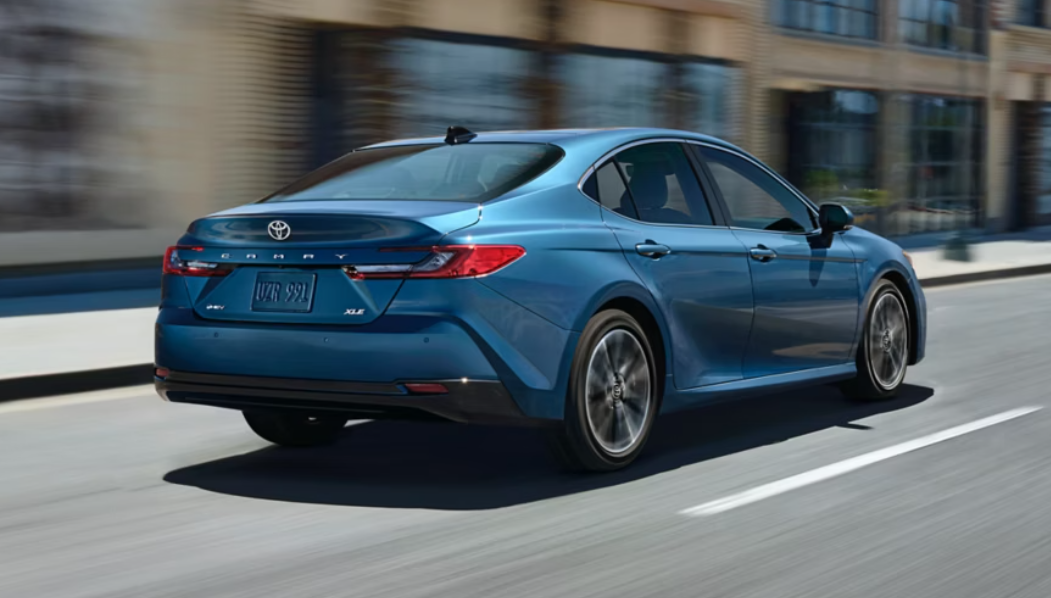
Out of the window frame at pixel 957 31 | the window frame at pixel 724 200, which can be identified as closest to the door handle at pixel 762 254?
the window frame at pixel 724 200

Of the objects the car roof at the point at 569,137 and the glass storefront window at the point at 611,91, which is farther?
the glass storefront window at the point at 611,91

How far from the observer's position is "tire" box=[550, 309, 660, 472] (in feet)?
20.4

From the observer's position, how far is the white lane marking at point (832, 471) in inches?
234

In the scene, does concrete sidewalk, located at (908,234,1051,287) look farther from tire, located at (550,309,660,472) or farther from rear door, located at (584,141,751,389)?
tire, located at (550,309,660,472)

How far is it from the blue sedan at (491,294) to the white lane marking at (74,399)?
88.7 inches

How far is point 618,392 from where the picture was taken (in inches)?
255

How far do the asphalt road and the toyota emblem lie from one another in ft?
3.29

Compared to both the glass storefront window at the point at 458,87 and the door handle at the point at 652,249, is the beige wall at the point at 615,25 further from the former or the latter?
the door handle at the point at 652,249

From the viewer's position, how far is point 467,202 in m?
6.11

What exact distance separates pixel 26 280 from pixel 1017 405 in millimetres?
9475

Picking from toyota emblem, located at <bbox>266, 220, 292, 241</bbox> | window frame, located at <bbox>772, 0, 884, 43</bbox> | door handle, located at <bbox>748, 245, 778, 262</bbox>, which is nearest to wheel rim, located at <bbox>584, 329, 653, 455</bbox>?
door handle, located at <bbox>748, 245, 778, 262</bbox>

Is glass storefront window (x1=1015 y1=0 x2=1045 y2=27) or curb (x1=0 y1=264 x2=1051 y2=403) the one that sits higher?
glass storefront window (x1=1015 y1=0 x2=1045 y2=27)

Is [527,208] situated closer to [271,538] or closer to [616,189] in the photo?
[616,189]

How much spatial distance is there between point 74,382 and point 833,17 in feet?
71.2
